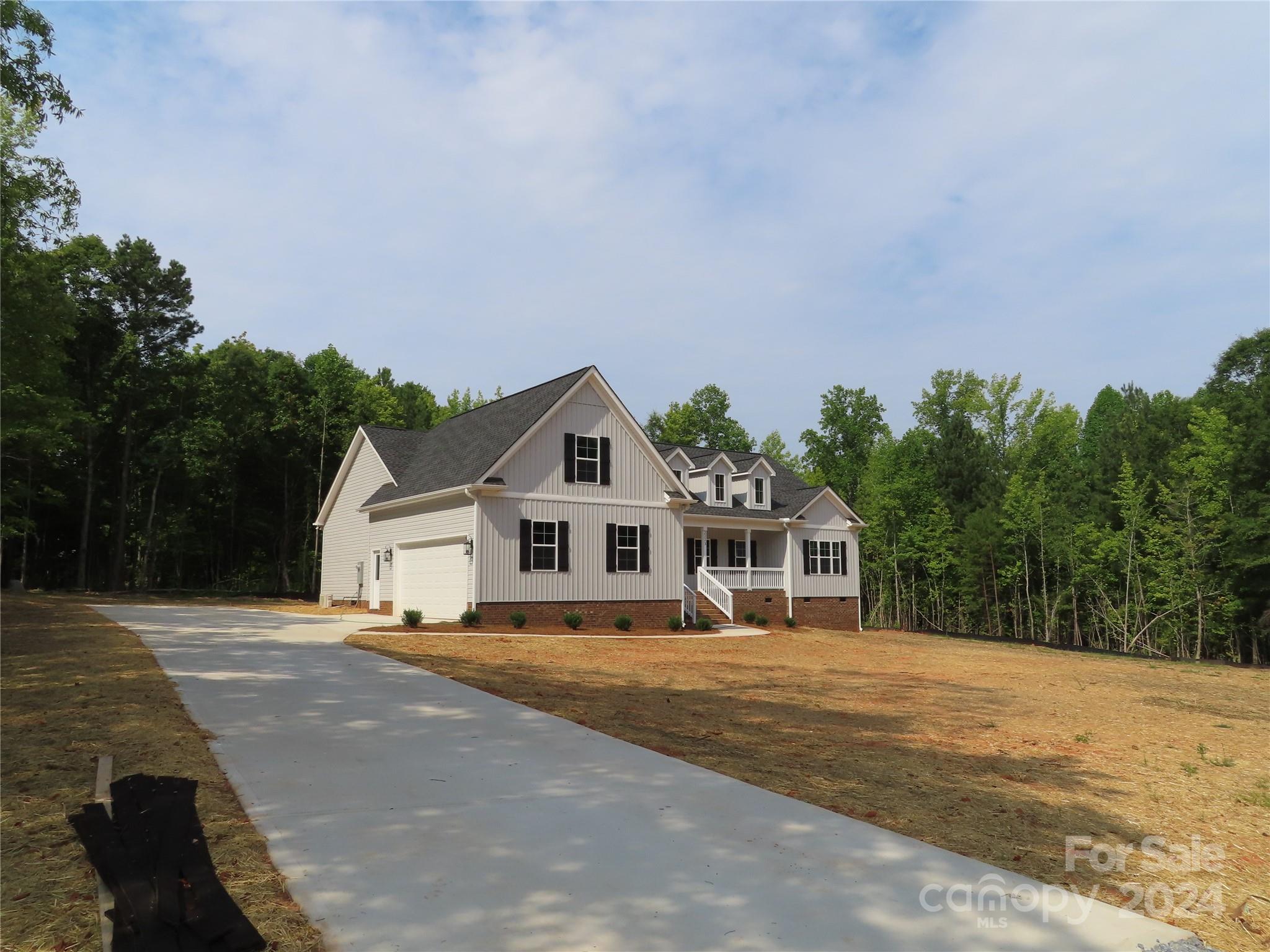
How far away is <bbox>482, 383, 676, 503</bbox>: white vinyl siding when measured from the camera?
21.7 metres

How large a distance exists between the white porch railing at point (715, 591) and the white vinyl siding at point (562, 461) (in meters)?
4.76

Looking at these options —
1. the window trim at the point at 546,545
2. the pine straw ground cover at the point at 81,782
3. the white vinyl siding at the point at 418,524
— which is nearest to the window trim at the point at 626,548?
the window trim at the point at 546,545

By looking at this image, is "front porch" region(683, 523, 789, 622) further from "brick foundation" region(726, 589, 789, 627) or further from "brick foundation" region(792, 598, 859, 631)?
"brick foundation" region(792, 598, 859, 631)

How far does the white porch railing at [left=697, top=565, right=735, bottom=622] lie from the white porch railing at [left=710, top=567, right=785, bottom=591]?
44 cm

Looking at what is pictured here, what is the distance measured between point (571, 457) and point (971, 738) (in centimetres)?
1502

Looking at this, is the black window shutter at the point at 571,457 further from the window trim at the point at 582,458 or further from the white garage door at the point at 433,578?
the white garage door at the point at 433,578

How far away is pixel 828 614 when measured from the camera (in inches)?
1232

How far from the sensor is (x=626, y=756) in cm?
694

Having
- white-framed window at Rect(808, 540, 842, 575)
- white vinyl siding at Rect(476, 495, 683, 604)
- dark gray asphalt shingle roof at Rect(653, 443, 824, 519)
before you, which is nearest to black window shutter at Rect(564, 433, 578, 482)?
white vinyl siding at Rect(476, 495, 683, 604)

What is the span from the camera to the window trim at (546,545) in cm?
2166

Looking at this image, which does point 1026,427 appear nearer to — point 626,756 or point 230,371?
point 230,371

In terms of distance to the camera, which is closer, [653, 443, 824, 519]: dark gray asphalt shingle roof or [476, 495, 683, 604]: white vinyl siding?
[476, 495, 683, 604]: white vinyl siding

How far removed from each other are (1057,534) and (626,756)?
3430cm

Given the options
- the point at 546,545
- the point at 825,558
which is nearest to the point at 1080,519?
the point at 825,558
